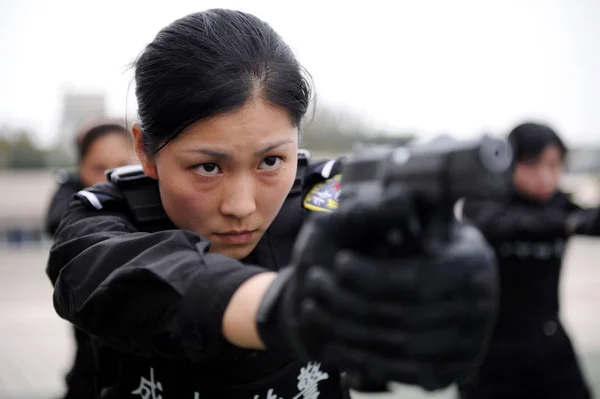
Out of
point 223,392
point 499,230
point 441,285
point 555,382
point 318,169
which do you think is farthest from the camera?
point 499,230

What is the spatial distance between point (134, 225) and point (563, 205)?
274 centimetres

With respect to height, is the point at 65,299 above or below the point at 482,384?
above

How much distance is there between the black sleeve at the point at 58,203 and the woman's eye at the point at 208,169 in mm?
1952

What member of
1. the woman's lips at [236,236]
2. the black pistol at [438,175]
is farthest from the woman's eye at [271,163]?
the black pistol at [438,175]

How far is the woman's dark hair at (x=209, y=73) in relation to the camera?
1.24 meters

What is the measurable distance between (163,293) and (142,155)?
53 centimetres

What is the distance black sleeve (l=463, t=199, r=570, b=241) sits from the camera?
3404 mm

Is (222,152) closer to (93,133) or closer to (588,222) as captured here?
(93,133)

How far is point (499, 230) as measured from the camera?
3447 millimetres

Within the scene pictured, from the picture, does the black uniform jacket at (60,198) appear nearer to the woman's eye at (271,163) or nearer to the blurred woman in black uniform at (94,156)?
the blurred woman in black uniform at (94,156)

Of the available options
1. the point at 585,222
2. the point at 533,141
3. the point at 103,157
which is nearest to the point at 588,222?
the point at 585,222

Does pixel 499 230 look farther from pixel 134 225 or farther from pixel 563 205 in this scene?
pixel 134 225

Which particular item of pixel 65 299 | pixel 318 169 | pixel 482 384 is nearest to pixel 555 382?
pixel 482 384

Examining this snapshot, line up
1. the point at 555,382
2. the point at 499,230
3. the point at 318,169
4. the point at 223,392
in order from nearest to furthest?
the point at 223,392 → the point at 318,169 → the point at 555,382 → the point at 499,230
